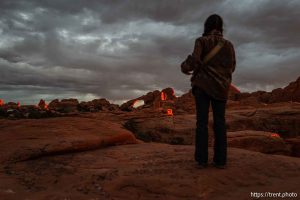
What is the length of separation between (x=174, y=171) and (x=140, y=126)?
12.0 metres

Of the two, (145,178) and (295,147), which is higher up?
(145,178)

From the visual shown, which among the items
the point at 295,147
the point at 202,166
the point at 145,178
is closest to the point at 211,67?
the point at 202,166

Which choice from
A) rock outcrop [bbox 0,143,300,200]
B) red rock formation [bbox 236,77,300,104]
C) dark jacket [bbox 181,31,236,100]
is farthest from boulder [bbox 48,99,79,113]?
dark jacket [bbox 181,31,236,100]

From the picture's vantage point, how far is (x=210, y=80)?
5129 mm

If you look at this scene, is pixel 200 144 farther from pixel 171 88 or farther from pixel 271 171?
pixel 171 88

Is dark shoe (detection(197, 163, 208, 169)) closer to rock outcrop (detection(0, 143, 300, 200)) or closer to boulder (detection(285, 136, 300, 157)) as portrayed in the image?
rock outcrop (detection(0, 143, 300, 200))

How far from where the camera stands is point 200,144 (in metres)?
5.09

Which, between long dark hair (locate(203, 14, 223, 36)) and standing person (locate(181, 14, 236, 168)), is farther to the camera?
long dark hair (locate(203, 14, 223, 36))

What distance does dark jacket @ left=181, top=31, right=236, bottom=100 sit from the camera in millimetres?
5102

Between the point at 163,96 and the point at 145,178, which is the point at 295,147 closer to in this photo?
the point at 145,178

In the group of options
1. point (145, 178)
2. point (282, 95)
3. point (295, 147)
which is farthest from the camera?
point (282, 95)

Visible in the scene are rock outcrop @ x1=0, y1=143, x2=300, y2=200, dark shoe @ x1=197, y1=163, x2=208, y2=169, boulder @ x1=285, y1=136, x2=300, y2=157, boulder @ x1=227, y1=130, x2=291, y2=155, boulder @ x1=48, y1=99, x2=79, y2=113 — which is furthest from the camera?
boulder @ x1=48, y1=99, x2=79, y2=113

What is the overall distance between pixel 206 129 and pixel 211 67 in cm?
96

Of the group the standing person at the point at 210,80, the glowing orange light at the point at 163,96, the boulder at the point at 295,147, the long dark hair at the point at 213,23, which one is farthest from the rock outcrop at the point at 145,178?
the glowing orange light at the point at 163,96
